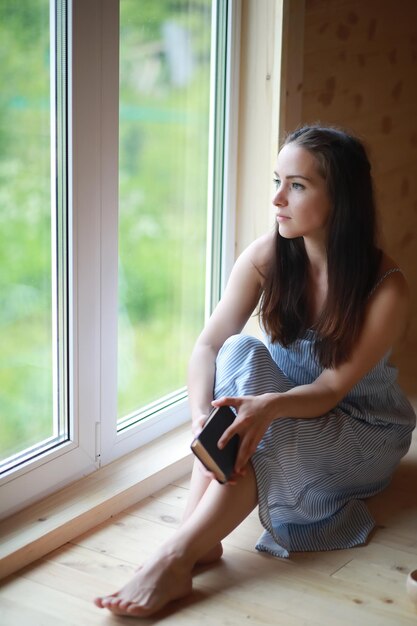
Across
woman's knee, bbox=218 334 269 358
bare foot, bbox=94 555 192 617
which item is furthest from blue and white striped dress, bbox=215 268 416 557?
bare foot, bbox=94 555 192 617

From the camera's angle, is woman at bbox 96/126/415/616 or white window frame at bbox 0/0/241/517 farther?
white window frame at bbox 0/0/241/517

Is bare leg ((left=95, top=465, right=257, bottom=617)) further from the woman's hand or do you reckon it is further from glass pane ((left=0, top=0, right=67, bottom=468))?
glass pane ((left=0, top=0, right=67, bottom=468))

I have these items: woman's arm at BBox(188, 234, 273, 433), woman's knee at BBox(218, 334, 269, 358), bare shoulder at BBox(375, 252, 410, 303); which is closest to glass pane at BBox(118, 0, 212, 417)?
woman's arm at BBox(188, 234, 273, 433)

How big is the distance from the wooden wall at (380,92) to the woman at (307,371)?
0.75 meters

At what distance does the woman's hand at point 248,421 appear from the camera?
1736 mm

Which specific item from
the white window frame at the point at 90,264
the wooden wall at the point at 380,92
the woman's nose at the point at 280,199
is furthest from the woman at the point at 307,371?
the wooden wall at the point at 380,92

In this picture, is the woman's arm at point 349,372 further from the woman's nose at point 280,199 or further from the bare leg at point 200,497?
the woman's nose at point 280,199

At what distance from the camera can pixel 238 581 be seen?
176 cm

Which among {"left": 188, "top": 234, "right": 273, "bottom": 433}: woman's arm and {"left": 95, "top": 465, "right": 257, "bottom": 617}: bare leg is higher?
{"left": 188, "top": 234, "right": 273, "bottom": 433}: woman's arm

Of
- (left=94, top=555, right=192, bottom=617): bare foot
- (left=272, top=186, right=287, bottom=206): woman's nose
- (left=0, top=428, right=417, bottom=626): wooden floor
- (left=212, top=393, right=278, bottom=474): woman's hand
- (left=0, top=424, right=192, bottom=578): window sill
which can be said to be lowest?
(left=0, top=428, right=417, bottom=626): wooden floor

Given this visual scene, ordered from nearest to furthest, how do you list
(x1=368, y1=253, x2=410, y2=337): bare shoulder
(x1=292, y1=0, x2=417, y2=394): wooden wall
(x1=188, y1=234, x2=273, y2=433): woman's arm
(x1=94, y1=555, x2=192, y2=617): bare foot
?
1. (x1=94, y1=555, x2=192, y2=617): bare foot
2. (x1=368, y1=253, x2=410, y2=337): bare shoulder
3. (x1=188, y1=234, x2=273, y2=433): woman's arm
4. (x1=292, y1=0, x2=417, y2=394): wooden wall

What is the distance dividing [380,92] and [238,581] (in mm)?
1869

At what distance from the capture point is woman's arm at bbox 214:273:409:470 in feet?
5.85

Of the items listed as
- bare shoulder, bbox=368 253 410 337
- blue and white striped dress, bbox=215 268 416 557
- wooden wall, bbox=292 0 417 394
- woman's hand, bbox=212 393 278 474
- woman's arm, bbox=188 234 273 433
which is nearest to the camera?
woman's hand, bbox=212 393 278 474
